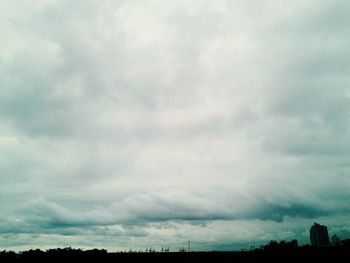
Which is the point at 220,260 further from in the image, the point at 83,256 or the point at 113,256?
the point at 83,256

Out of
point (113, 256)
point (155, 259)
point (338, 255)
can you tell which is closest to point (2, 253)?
point (113, 256)

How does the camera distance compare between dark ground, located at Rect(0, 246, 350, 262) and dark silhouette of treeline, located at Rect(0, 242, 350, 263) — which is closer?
dark silhouette of treeline, located at Rect(0, 242, 350, 263)

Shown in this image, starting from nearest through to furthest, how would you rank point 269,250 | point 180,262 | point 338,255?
point 338,255 → point 269,250 → point 180,262

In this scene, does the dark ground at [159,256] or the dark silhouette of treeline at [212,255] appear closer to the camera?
the dark silhouette of treeline at [212,255]

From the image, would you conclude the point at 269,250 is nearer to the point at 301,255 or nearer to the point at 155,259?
the point at 301,255

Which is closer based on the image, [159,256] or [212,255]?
[212,255]

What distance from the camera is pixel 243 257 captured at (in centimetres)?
5825

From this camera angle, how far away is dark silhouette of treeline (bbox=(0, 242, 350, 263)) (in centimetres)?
5253

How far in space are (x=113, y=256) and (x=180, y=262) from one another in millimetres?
12145

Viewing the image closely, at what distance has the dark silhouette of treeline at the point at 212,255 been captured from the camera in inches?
2068

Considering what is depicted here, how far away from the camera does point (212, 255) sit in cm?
6159

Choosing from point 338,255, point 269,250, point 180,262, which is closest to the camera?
point 338,255

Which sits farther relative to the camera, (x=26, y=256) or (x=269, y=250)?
(x=26, y=256)

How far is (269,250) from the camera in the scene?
56.7m
